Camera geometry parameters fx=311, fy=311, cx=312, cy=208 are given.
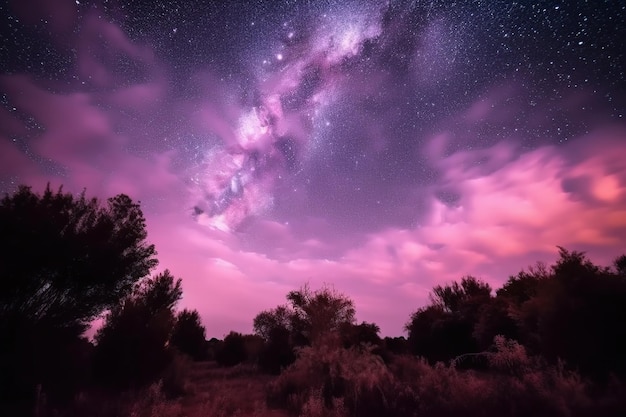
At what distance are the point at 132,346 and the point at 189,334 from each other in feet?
70.9

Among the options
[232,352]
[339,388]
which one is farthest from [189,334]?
[339,388]

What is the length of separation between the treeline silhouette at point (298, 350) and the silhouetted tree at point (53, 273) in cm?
5

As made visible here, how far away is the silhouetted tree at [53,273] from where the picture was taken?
974 centimetres

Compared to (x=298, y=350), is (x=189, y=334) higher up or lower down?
higher up

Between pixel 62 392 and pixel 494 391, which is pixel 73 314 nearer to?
pixel 62 392

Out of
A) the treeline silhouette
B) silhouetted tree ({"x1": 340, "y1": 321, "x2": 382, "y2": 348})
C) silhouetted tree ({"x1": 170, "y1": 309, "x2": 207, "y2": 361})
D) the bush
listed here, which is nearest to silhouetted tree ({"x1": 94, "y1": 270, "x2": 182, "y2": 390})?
the treeline silhouette

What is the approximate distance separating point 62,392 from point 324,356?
338 inches

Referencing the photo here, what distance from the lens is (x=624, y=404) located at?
486 centimetres

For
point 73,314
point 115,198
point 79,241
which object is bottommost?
point 73,314

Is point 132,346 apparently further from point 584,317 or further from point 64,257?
point 584,317

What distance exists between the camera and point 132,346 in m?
13.0

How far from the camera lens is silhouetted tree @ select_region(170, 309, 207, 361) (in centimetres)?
3180

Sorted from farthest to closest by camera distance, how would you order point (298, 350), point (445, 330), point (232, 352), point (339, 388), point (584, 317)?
point (232, 352) < point (445, 330) < point (298, 350) < point (339, 388) < point (584, 317)

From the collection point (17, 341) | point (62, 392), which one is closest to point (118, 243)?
point (17, 341)
